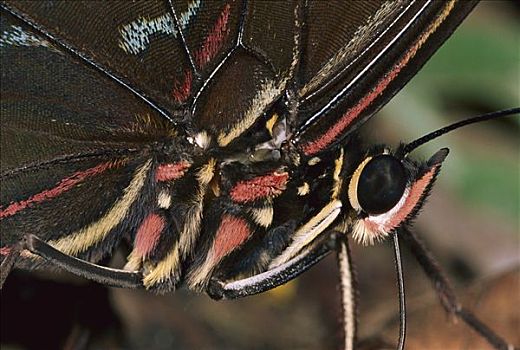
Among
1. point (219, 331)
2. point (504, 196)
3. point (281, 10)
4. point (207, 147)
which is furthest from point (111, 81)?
point (504, 196)

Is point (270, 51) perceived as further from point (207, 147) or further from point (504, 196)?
point (504, 196)

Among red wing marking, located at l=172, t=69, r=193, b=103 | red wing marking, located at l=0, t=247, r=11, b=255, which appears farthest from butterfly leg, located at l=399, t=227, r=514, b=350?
red wing marking, located at l=0, t=247, r=11, b=255

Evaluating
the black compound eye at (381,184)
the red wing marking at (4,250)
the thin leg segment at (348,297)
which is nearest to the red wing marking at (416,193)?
the black compound eye at (381,184)

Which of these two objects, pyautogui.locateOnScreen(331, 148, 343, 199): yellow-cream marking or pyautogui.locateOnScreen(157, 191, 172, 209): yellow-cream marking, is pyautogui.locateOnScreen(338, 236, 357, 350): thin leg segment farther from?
pyautogui.locateOnScreen(157, 191, 172, 209): yellow-cream marking

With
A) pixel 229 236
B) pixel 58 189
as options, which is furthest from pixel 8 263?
pixel 229 236

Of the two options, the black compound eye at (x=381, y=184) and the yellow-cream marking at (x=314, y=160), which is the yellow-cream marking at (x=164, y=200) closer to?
the yellow-cream marking at (x=314, y=160)

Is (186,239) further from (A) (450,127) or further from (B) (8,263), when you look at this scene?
(A) (450,127)
